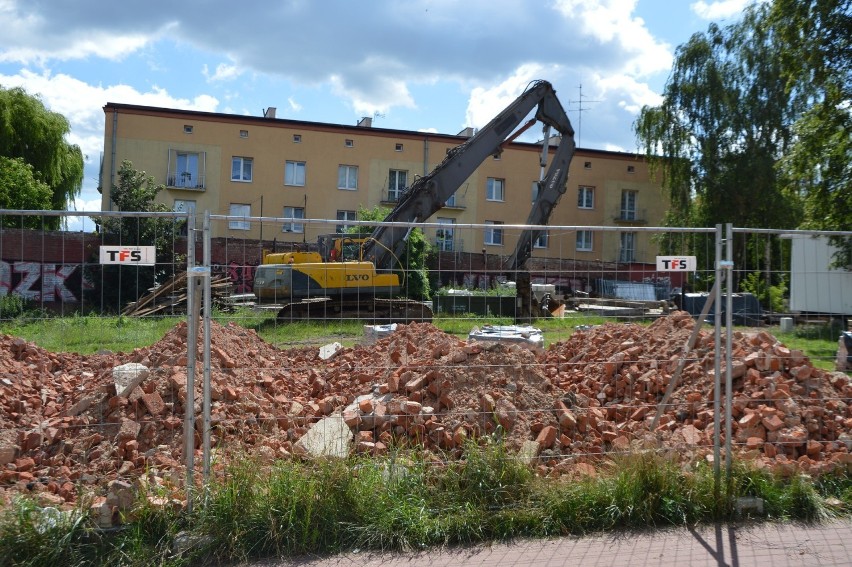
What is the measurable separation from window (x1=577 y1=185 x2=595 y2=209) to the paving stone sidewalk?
40.6m

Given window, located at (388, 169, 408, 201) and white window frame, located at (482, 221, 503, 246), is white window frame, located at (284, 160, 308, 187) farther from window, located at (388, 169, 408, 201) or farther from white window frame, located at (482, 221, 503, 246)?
white window frame, located at (482, 221, 503, 246)

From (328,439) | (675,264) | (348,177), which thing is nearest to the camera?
(328,439)

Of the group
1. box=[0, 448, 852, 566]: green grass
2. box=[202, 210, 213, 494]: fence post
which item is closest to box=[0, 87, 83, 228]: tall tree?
box=[202, 210, 213, 494]: fence post

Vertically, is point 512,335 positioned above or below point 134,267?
below

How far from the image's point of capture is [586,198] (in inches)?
1766

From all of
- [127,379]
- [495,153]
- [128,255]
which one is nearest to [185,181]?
[495,153]

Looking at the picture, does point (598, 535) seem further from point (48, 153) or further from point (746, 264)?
point (48, 153)

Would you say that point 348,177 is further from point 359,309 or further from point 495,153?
point 359,309

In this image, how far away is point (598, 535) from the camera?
4.83 metres

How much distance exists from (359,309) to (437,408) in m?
2.32

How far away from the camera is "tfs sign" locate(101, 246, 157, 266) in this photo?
15.2 ft

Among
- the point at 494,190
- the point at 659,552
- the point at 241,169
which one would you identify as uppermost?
the point at 241,169

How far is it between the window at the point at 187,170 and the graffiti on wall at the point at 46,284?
34.5 meters

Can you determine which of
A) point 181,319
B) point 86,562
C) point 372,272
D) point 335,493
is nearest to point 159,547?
point 86,562
